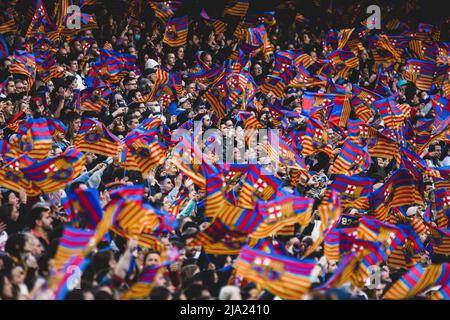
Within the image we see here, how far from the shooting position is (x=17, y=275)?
5.47 meters

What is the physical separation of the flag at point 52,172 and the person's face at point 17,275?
1.64m

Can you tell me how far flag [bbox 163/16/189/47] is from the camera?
461 inches

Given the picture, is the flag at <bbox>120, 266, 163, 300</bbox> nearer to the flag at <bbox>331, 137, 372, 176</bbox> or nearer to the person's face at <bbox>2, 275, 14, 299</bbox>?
the person's face at <bbox>2, 275, 14, 299</bbox>

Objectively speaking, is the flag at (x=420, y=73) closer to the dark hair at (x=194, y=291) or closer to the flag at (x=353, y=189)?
the flag at (x=353, y=189)

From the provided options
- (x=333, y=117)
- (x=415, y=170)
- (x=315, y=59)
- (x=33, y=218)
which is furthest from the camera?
(x=315, y=59)

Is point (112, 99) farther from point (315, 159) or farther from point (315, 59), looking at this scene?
point (315, 59)

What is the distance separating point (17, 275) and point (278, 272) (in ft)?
6.50

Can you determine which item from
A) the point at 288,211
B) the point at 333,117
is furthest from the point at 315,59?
the point at 288,211

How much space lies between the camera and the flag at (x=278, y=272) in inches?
216

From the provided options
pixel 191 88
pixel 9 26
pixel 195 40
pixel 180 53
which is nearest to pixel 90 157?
pixel 191 88

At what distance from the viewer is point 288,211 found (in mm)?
6613

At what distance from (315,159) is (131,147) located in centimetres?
267

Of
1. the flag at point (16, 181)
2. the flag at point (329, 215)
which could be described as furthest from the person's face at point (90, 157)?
the flag at point (329, 215)

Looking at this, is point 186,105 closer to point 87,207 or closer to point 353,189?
point 353,189
